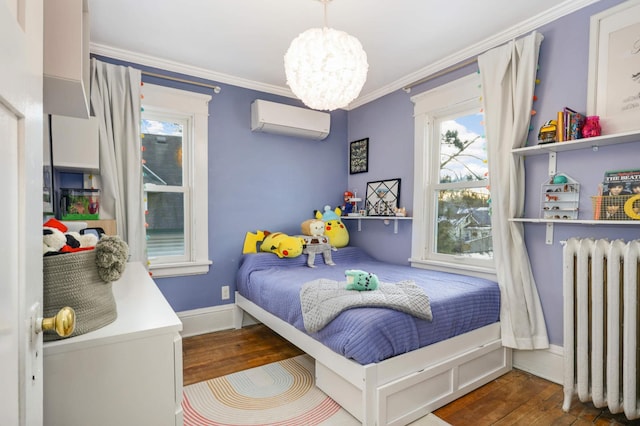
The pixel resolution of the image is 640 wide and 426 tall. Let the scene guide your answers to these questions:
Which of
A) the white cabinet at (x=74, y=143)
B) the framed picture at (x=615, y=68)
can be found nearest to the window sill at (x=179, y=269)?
the white cabinet at (x=74, y=143)

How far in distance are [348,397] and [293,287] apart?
760 millimetres

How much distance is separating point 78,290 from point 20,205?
0.51 metres

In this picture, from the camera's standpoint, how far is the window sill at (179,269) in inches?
108

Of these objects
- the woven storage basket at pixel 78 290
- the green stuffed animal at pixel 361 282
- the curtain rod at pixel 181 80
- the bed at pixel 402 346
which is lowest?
the bed at pixel 402 346

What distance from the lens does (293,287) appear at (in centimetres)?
226

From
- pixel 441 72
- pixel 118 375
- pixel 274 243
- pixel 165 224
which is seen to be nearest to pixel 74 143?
pixel 165 224

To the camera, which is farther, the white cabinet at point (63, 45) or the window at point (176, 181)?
the window at point (176, 181)

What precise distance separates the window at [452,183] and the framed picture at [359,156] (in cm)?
66

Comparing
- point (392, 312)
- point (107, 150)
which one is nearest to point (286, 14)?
point (107, 150)

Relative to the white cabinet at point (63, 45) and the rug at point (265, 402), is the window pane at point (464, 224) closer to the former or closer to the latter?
the rug at point (265, 402)

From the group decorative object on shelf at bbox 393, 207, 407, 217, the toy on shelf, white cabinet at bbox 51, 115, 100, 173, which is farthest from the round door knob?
the toy on shelf

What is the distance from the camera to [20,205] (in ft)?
1.65

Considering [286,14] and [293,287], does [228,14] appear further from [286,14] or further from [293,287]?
[293,287]

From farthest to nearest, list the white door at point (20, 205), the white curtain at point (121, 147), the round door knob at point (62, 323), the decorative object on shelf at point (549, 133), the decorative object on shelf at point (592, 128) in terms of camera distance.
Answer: the white curtain at point (121, 147)
the decorative object on shelf at point (549, 133)
the decorative object on shelf at point (592, 128)
the round door knob at point (62, 323)
the white door at point (20, 205)
